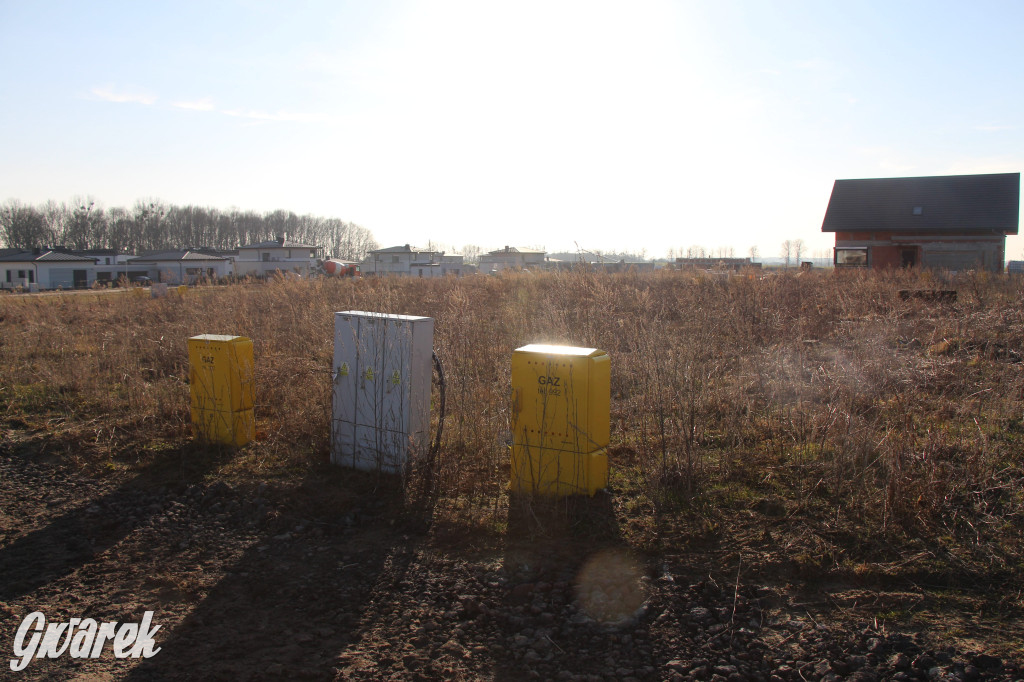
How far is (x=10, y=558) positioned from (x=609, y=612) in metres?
3.83

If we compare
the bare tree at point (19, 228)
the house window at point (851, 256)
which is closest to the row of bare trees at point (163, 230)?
the bare tree at point (19, 228)

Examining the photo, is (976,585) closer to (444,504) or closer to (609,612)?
(609,612)

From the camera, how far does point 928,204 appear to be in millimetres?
32438

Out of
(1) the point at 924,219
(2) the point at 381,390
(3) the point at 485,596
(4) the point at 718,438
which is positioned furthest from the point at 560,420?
(1) the point at 924,219

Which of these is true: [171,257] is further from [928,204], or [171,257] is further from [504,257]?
[928,204]

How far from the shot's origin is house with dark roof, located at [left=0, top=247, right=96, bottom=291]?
6612cm

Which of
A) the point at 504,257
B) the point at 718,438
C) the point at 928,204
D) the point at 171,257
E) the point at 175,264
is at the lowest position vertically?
the point at 718,438

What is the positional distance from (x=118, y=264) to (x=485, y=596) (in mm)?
89508

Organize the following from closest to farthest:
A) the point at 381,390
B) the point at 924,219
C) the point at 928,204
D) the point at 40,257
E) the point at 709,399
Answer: the point at 381,390, the point at 709,399, the point at 924,219, the point at 928,204, the point at 40,257

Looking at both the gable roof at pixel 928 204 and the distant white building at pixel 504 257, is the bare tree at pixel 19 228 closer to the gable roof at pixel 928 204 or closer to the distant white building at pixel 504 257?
the distant white building at pixel 504 257

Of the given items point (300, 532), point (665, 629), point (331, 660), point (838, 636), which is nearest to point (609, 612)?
point (665, 629)

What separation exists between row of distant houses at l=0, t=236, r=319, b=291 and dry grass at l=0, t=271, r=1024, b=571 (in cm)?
5377

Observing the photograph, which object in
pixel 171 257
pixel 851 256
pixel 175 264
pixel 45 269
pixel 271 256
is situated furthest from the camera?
pixel 271 256

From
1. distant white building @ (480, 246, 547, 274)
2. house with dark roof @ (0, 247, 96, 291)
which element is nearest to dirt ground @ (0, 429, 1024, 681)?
distant white building @ (480, 246, 547, 274)
